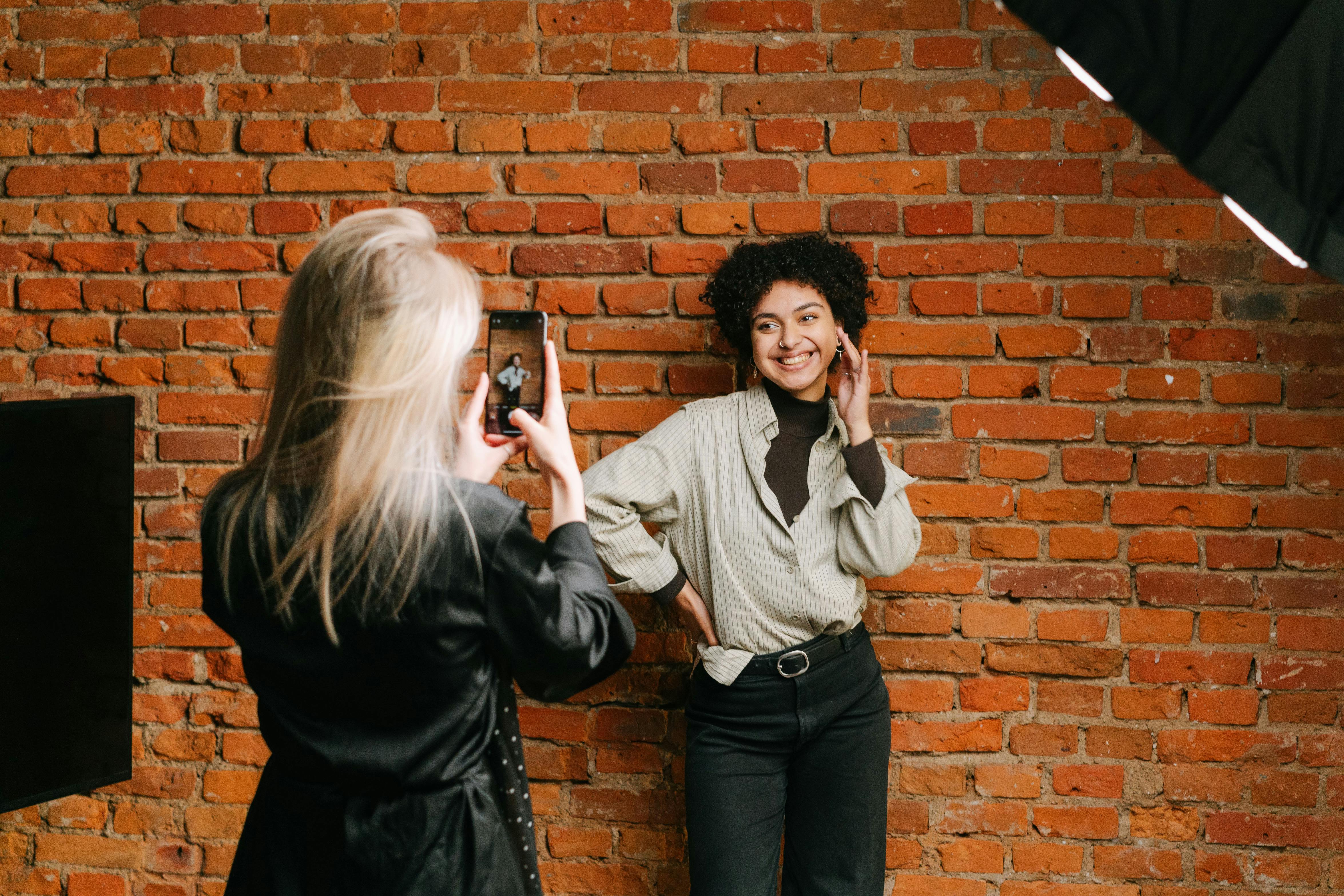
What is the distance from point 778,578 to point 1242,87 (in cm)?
128

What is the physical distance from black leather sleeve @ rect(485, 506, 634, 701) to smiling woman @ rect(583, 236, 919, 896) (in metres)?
0.69

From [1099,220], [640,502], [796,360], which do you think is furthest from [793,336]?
[1099,220]

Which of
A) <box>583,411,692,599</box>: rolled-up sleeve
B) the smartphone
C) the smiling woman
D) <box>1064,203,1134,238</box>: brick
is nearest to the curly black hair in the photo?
the smiling woman

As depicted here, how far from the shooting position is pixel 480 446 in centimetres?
135

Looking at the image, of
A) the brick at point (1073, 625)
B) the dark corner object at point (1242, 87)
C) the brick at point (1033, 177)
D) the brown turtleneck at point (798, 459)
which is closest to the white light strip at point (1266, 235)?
the dark corner object at point (1242, 87)

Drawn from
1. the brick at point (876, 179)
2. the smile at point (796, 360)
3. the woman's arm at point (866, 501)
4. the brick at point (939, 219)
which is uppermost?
the brick at point (876, 179)

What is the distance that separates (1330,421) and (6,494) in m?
2.91

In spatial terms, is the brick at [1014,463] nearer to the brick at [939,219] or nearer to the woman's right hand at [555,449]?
the brick at [939,219]

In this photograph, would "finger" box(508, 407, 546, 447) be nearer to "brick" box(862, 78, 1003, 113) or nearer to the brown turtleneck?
the brown turtleneck

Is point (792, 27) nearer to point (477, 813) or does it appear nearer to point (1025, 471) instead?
point (1025, 471)

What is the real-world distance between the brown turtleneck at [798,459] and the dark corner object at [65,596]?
1137mm

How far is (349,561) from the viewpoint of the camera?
3.52 ft

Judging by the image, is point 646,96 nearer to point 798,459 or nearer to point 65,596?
point 798,459

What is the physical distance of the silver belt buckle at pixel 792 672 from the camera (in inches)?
71.7
